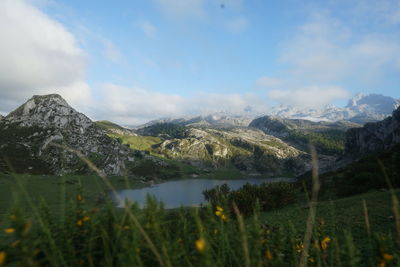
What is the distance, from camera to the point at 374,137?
417ft

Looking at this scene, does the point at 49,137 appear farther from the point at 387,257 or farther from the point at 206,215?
the point at 387,257

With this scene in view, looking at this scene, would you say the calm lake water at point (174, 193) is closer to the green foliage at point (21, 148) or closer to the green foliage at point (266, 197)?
the green foliage at point (266, 197)

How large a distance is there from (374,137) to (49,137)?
173 m

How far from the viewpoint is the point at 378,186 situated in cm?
2878

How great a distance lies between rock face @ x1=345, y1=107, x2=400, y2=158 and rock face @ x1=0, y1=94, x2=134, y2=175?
123 metres

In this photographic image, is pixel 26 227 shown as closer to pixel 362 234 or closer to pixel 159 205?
pixel 159 205

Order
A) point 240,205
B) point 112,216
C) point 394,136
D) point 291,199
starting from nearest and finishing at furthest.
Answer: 1. point 112,216
2. point 240,205
3. point 291,199
4. point 394,136

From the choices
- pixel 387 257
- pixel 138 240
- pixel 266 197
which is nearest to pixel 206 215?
pixel 138 240

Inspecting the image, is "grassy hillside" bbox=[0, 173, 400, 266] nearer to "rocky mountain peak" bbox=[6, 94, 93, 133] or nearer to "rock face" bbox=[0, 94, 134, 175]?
"rock face" bbox=[0, 94, 134, 175]

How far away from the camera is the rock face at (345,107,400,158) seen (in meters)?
106

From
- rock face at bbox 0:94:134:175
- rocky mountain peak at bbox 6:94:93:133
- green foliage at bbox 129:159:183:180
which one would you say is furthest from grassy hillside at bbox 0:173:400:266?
rocky mountain peak at bbox 6:94:93:133

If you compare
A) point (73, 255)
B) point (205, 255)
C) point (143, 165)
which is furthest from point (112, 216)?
point (143, 165)

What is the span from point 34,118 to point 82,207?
185 metres

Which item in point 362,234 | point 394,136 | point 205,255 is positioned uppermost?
point 394,136
